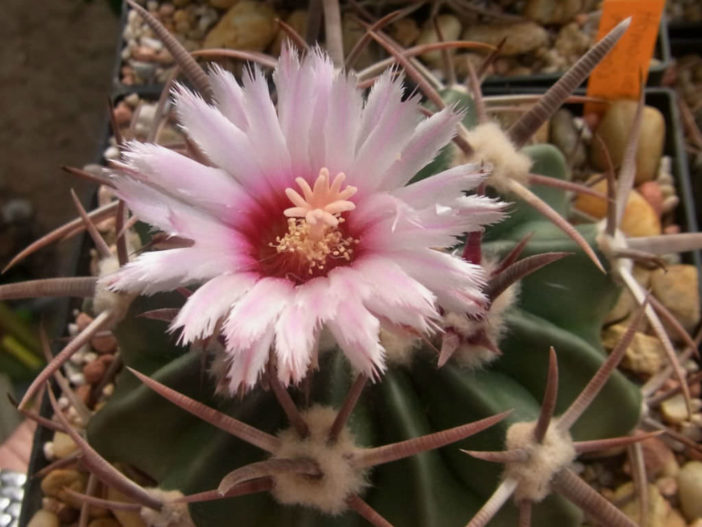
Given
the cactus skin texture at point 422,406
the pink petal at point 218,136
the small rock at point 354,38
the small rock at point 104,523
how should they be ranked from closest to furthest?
the pink petal at point 218,136 < the cactus skin texture at point 422,406 < the small rock at point 104,523 < the small rock at point 354,38

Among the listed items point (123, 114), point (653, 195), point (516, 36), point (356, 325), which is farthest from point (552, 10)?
point (356, 325)

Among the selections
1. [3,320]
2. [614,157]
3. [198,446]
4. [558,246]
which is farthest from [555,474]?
[3,320]

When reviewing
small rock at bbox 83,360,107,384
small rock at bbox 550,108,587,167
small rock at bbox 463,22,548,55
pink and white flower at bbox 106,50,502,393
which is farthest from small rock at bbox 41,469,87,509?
small rock at bbox 463,22,548,55

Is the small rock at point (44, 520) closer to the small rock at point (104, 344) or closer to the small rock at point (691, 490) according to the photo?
the small rock at point (104, 344)

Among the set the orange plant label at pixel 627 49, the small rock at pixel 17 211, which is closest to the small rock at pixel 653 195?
the orange plant label at pixel 627 49

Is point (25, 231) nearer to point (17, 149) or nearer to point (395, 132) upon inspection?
point (17, 149)

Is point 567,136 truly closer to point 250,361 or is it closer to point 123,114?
point 123,114
